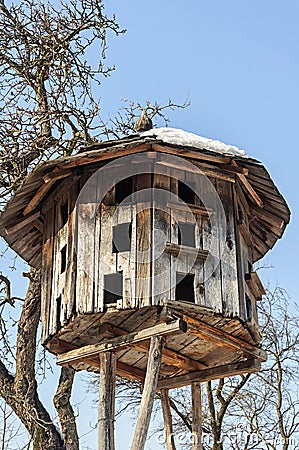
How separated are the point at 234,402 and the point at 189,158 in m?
6.82

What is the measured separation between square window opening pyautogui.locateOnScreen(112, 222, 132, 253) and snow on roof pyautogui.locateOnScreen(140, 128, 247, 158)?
0.98 meters

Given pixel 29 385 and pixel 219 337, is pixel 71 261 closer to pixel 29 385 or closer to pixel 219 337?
pixel 219 337

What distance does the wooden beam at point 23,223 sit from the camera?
1018 centimetres

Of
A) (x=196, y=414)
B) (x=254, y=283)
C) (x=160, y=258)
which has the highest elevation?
(x=254, y=283)

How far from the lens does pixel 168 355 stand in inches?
385

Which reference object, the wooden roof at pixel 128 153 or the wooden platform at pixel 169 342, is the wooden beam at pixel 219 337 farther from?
the wooden roof at pixel 128 153

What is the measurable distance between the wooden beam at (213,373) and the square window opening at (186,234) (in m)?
1.77

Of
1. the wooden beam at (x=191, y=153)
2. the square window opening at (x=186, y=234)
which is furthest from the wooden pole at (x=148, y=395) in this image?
the wooden beam at (x=191, y=153)

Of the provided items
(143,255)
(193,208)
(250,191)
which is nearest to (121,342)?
(143,255)

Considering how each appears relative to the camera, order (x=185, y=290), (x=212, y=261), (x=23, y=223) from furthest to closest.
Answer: (x=23, y=223) < (x=185, y=290) < (x=212, y=261)

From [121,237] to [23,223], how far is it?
182 cm

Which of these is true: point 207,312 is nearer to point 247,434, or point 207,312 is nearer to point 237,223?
point 237,223

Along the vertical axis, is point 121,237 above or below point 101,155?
below

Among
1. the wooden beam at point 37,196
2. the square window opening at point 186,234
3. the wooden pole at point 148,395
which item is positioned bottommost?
the wooden pole at point 148,395
